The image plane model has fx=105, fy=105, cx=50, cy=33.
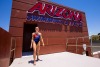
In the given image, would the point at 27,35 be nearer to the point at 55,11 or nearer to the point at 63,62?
the point at 55,11

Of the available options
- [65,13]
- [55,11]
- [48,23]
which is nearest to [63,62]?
[48,23]

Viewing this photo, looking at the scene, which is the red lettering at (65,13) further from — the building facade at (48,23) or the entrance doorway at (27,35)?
the entrance doorway at (27,35)

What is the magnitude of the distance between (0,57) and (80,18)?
368 inches

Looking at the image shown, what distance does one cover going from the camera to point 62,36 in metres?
9.02

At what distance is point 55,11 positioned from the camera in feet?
28.8

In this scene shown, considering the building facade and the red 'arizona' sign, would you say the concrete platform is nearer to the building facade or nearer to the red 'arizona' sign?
the building facade

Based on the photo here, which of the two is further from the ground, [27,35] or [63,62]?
[27,35]

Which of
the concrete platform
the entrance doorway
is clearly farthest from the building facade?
the concrete platform

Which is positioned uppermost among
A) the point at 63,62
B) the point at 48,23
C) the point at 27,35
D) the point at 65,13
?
the point at 65,13

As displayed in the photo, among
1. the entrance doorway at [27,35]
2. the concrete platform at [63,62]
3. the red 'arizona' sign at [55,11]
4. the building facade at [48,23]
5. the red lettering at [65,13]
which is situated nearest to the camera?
the concrete platform at [63,62]

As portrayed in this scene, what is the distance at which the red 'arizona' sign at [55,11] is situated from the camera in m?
7.74

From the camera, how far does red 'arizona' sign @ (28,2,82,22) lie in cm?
774

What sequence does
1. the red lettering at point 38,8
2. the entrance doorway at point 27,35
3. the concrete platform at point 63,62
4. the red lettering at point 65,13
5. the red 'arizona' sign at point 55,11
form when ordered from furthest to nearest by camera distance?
1. the entrance doorway at point 27,35
2. the red lettering at point 65,13
3. the red 'arizona' sign at point 55,11
4. the red lettering at point 38,8
5. the concrete platform at point 63,62

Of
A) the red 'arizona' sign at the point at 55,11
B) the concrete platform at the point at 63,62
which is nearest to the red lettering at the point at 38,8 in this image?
the red 'arizona' sign at the point at 55,11
